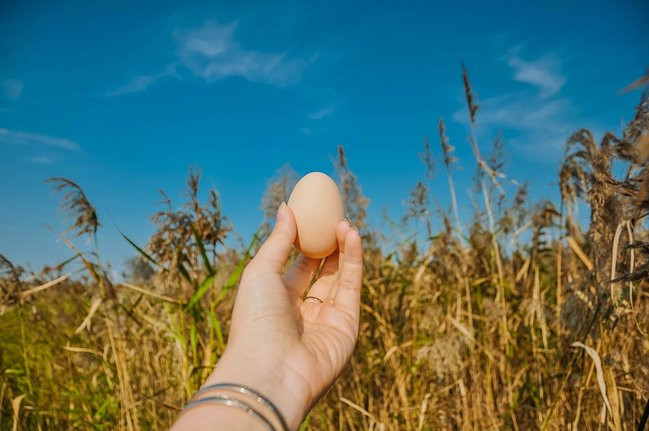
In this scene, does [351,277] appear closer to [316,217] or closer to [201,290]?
[316,217]

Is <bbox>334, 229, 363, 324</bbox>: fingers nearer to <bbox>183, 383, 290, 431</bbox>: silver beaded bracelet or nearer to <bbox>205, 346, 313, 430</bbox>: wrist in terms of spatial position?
<bbox>205, 346, 313, 430</bbox>: wrist

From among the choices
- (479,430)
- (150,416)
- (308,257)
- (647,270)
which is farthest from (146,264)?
(647,270)

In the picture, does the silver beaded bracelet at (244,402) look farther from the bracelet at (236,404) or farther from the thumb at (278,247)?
the thumb at (278,247)

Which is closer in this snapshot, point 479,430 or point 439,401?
point 479,430

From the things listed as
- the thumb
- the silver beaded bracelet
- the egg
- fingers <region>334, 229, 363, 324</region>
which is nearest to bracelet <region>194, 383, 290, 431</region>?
the silver beaded bracelet

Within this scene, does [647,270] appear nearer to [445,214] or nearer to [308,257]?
[308,257]

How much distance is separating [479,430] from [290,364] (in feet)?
Answer: 6.13

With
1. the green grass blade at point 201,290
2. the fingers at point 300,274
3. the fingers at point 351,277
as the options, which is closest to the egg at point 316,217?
the fingers at point 300,274

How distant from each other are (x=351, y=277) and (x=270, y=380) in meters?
0.48

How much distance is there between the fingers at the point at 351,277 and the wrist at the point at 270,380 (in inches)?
14.4

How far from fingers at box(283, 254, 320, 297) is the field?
1.08 ft

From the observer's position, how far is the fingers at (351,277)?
157 cm

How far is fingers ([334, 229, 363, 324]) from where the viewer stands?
1.57 m

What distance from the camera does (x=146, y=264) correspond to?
10.7 feet
